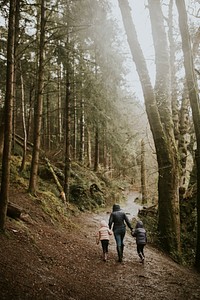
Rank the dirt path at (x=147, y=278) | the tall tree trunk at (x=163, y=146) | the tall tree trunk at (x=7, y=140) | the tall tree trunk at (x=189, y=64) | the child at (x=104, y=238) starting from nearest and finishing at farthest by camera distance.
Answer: the dirt path at (x=147, y=278) < the tall tree trunk at (x=7, y=140) < the tall tree trunk at (x=189, y=64) < the child at (x=104, y=238) < the tall tree trunk at (x=163, y=146)

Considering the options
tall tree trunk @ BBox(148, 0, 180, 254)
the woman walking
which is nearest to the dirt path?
the woman walking

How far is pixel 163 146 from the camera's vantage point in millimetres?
10391

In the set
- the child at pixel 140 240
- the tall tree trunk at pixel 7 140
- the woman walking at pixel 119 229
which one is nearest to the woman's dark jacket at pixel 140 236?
the child at pixel 140 240

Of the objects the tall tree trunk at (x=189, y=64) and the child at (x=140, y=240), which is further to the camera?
the child at (x=140, y=240)

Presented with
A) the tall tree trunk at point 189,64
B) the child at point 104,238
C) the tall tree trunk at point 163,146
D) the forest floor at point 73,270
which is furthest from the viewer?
the tall tree trunk at point 163,146

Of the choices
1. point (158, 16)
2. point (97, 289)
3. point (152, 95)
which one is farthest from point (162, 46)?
point (97, 289)

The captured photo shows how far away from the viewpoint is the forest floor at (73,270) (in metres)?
5.48

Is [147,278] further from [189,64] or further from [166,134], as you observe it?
[189,64]

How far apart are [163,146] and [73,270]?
5478mm

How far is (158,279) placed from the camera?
725 cm

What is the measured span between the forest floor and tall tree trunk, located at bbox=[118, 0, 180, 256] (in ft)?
3.04

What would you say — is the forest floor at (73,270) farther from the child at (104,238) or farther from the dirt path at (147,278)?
the child at (104,238)

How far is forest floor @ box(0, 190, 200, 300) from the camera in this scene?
18.0 feet

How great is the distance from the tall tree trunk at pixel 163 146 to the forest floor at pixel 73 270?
93 cm
